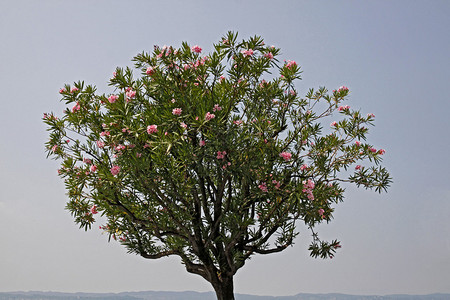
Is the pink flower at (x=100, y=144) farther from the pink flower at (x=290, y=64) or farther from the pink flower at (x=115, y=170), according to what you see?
the pink flower at (x=290, y=64)

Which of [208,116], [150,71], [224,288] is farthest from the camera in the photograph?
[224,288]

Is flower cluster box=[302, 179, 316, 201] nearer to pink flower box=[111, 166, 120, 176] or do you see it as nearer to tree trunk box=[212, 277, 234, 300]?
tree trunk box=[212, 277, 234, 300]

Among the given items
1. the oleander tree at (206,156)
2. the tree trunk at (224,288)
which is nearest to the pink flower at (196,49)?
the oleander tree at (206,156)

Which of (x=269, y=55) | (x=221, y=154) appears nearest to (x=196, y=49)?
(x=269, y=55)

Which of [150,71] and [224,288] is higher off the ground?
[150,71]

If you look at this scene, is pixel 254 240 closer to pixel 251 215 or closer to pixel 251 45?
pixel 251 215

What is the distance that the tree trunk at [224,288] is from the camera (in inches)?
344

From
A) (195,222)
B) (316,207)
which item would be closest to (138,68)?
(195,222)

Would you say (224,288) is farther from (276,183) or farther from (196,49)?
(196,49)

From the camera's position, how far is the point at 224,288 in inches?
345

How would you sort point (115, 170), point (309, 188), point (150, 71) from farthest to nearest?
point (309, 188), point (150, 71), point (115, 170)

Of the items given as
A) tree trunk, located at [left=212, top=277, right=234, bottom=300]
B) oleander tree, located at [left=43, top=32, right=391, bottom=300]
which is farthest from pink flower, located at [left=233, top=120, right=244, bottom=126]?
tree trunk, located at [left=212, top=277, right=234, bottom=300]

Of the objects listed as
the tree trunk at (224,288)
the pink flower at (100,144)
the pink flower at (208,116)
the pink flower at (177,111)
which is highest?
the pink flower at (177,111)

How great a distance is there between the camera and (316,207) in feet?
25.3
